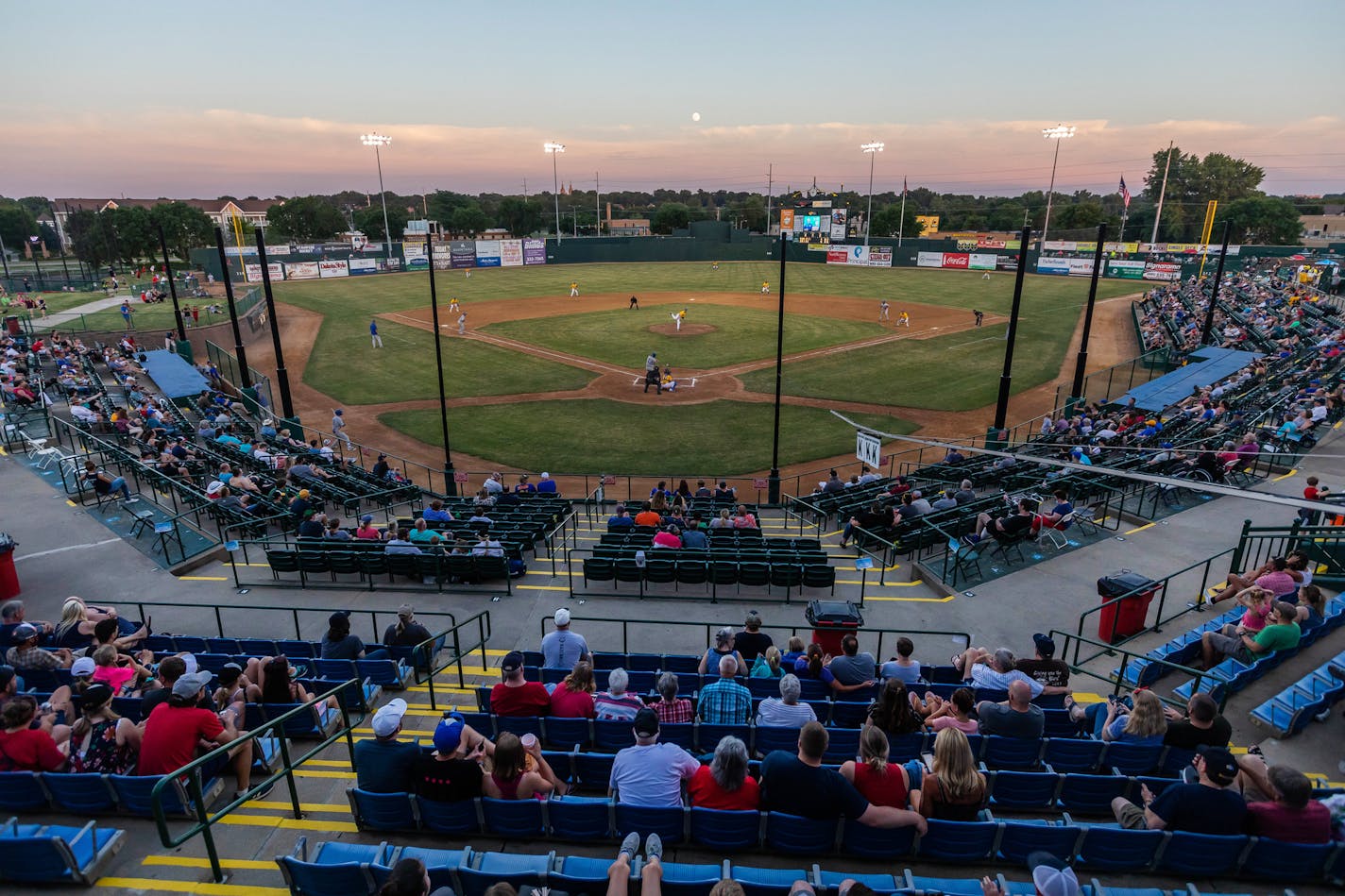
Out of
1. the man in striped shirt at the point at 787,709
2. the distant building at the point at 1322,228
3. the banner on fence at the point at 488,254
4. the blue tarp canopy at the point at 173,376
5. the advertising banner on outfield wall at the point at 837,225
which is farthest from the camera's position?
the advertising banner on outfield wall at the point at 837,225

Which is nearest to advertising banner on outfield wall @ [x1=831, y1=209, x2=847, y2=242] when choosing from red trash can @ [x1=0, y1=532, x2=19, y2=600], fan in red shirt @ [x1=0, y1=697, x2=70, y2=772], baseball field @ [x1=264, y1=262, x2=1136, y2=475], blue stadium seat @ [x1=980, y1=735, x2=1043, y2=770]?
baseball field @ [x1=264, y1=262, x2=1136, y2=475]

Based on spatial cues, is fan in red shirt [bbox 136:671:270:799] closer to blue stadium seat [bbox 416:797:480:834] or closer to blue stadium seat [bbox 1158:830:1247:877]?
blue stadium seat [bbox 416:797:480:834]

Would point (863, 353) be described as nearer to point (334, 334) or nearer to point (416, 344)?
point (416, 344)

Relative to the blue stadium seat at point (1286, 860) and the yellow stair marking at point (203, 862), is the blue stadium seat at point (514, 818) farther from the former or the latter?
the blue stadium seat at point (1286, 860)

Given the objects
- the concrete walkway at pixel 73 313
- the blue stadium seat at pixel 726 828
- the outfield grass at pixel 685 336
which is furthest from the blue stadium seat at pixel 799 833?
the concrete walkway at pixel 73 313

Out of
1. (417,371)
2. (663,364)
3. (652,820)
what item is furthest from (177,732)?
(663,364)

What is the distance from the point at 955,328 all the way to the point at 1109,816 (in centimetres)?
4286

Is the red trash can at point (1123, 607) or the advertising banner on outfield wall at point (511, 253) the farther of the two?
the advertising banner on outfield wall at point (511, 253)

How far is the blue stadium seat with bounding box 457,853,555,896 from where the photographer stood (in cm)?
454

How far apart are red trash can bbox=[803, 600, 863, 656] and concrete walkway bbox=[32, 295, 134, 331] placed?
46.2 m

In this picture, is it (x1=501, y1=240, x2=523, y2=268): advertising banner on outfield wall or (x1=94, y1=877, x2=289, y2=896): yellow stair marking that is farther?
(x1=501, y1=240, x2=523, y2=268): advertising banner on outfield wall

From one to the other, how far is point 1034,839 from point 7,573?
14.6 m

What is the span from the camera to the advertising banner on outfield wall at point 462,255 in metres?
78.2

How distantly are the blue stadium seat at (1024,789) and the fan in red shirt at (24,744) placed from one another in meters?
7.66
